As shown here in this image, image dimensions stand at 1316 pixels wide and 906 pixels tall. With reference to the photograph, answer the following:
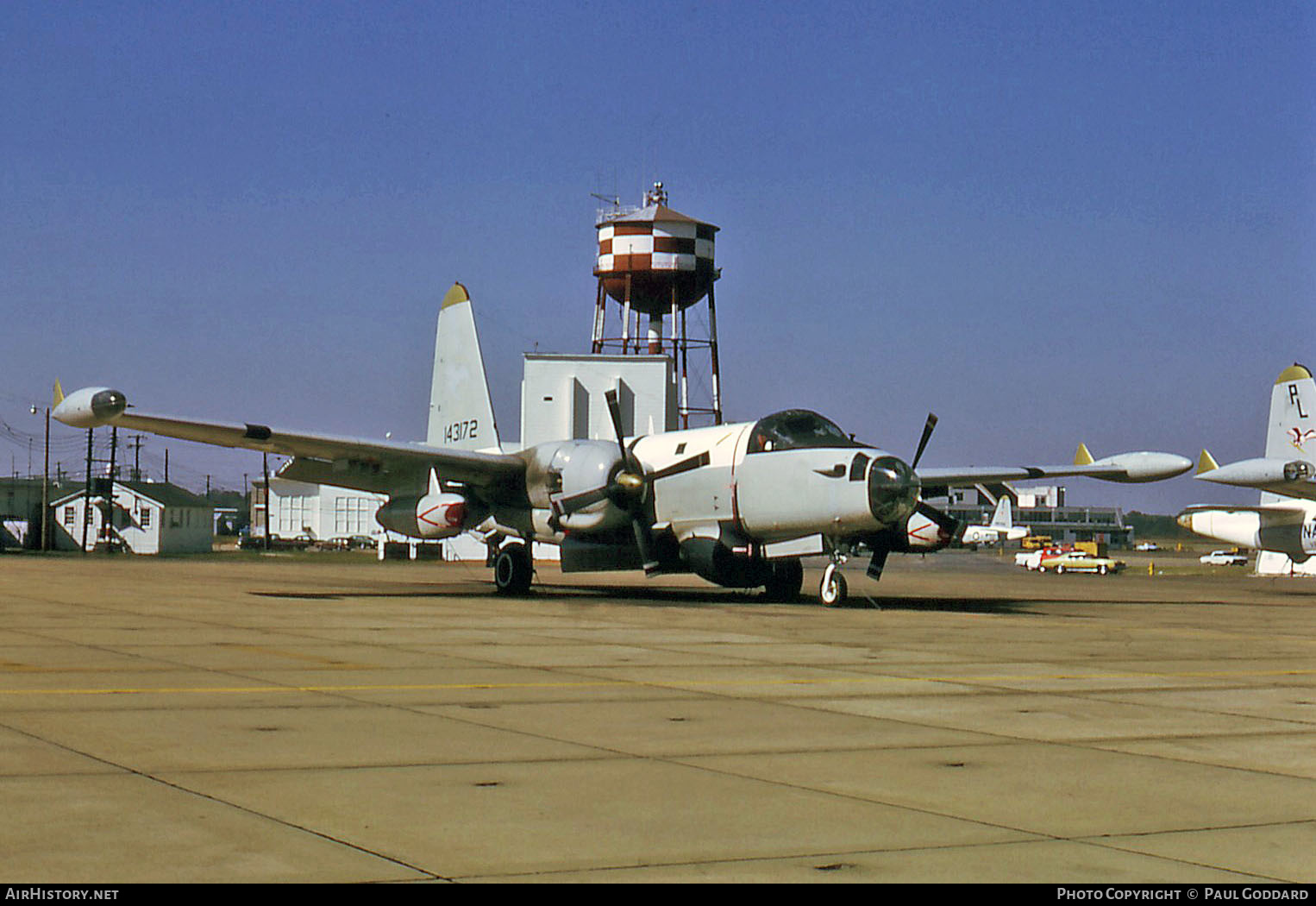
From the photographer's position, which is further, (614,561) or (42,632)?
(614,561)

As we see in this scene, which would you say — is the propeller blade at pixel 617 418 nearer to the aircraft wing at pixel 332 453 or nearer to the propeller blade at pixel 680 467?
the propeller blade at pixel 680 467

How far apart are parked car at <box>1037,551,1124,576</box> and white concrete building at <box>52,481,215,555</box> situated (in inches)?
2068

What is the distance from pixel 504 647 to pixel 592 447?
1207cm

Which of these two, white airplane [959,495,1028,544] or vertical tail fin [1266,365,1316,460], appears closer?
vertical tail fin [1266,365,1316,460]

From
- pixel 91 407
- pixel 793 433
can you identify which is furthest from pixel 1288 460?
pixel 91 407

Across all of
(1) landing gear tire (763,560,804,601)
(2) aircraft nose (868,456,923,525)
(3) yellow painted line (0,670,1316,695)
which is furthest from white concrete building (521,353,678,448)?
(3) yellow painted line (0,670,1316,695)

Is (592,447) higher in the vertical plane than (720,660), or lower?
higher

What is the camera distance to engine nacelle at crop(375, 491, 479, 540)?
2928cm

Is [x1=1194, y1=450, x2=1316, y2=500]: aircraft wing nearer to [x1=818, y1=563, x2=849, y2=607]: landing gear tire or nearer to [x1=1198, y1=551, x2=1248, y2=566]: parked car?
[x1=818, y1=563, x2=849, y2=607]: landing gear tire

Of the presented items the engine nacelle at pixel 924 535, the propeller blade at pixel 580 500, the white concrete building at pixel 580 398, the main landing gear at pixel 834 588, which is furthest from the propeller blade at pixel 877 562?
the white concrete building at pixel 580 398

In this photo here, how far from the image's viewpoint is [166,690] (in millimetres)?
11797

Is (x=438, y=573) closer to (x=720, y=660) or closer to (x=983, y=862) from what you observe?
(x=720, y=660)

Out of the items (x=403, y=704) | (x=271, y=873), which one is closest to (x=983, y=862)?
(x=271, y=873)

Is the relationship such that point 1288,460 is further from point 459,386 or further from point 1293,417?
point 459,386
